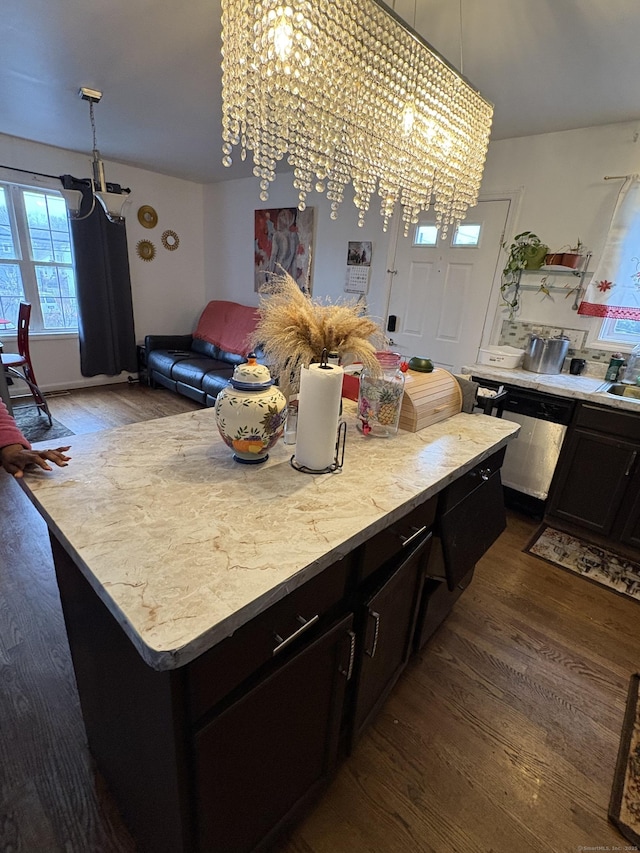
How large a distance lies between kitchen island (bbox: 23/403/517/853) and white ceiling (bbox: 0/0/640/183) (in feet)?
6.20

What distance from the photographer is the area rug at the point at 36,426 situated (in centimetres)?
354

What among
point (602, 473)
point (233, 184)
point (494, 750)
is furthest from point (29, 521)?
point (233, 184)

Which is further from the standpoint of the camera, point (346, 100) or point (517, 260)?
point (517, 260)

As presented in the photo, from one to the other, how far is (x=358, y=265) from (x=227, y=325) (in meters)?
1.87

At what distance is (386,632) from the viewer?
1.20m

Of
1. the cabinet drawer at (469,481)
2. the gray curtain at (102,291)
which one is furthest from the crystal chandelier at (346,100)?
the gray curtain at (102,291)

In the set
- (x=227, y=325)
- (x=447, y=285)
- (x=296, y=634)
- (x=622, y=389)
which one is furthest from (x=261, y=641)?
(x=227, y=325)

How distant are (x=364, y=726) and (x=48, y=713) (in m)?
1.10

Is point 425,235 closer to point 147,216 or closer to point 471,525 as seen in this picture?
point 471,525

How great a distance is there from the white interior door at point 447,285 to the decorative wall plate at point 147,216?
10.7ft

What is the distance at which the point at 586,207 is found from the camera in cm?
273

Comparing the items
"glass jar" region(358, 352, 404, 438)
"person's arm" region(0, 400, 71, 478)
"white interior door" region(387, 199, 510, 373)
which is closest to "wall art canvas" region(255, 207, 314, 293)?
"white interior door" region(387, 199, 510, 373)

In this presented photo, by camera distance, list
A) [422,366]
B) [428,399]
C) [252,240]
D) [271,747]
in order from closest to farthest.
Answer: [271,747] < [428,399] < [422,366] < [252,240]

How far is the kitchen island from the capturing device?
0.70 metres
